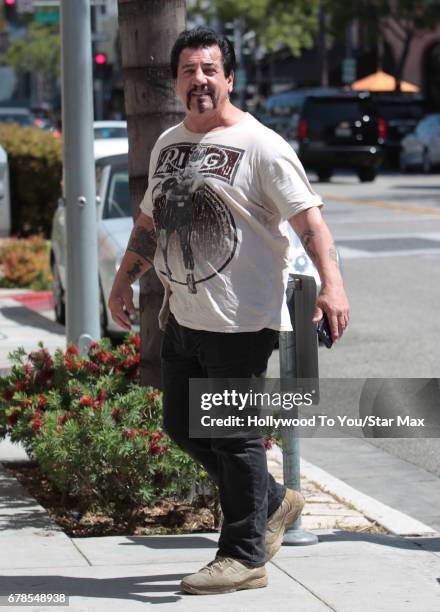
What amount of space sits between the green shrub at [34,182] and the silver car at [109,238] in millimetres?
5494

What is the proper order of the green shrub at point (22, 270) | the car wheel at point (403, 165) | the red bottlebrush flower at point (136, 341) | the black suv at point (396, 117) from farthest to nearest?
the black suv at point (396, 117), the car wheel at point (403, 165), the green shrub at point (22, 270), the red bottlebrush flower at point (136, 341)

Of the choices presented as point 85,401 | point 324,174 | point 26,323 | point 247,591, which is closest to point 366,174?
point 324,174

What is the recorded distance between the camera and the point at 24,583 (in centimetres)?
509

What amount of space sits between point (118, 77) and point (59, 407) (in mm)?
75669

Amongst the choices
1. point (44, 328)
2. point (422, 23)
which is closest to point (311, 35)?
point (422, 23)

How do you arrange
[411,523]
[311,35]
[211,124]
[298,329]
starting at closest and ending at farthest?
[211,124] → [298,329] → [411,523] → [311,35]

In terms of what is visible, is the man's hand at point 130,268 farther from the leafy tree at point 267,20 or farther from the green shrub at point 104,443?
the leafy tree at point 267,20

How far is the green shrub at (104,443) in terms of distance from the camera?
5.92 metres

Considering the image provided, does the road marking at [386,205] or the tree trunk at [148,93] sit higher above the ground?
the tree trunk at [148,93]

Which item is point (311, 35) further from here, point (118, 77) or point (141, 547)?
point (141, 547)

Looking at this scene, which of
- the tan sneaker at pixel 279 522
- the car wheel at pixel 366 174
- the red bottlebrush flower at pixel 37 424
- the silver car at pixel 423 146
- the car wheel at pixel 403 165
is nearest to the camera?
the tan sneaker at pixel 279 522

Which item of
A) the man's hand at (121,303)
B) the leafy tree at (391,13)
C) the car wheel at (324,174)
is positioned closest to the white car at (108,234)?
the man's hand at (121,303)

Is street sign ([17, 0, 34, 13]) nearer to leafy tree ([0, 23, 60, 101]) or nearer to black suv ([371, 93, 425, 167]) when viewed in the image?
black suv ([371, 93, 425, 167])

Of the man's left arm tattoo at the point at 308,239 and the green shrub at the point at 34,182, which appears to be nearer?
the man's left arm tattoo at the point at 308,239
